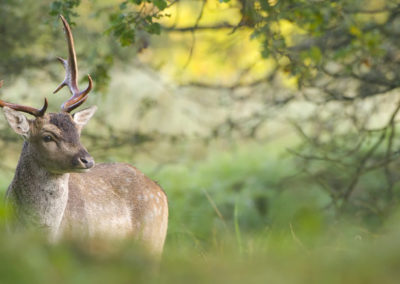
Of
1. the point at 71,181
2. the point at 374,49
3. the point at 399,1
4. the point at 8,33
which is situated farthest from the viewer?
the point at 8,33

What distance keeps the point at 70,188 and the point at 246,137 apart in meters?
4.03

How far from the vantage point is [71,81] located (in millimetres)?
4820

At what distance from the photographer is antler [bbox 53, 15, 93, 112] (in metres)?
4.48

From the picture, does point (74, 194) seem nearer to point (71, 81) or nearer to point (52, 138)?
point (52, 138)

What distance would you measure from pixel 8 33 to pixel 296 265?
641cm

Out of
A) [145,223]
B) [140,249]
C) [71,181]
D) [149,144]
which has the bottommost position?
[149,144]

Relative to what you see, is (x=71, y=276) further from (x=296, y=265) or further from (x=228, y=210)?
(x=228, y=210)

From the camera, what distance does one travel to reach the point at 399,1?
6.61 meters

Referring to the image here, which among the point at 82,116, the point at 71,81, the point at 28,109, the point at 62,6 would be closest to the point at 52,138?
the point at 28,109

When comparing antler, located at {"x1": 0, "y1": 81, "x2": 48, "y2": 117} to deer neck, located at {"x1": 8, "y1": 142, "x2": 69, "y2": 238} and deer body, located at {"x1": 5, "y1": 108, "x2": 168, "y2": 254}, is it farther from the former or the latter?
deer neck, located at {"x1": 8, "y1": 142, "x2": 69, "y2": 238}

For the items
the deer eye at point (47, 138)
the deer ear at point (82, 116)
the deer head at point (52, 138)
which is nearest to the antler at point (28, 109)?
the deer head at point (52, 138)

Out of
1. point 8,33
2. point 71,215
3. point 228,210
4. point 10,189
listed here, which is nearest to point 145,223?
point 71,215

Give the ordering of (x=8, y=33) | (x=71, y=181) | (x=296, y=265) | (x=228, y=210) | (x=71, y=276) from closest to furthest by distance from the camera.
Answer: (x=71, y=276) → (x=296, y=265) → (x=71, y=181) → (x=8, y=33) → (x=228, y=210)

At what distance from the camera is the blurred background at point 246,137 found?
62.7 inches
